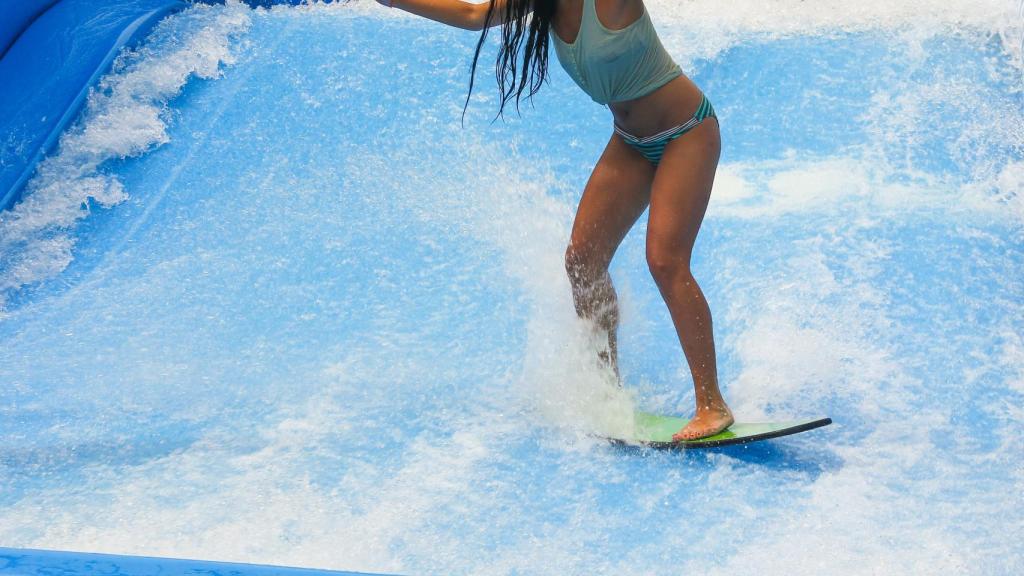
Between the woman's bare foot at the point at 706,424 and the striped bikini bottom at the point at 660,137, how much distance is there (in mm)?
646

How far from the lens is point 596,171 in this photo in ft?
8.59

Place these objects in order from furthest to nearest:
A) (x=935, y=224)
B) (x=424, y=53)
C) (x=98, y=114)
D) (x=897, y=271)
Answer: (x=424, y=53)
(x=98, y=114)
(x=935, y=224)
(x=897, y=271)

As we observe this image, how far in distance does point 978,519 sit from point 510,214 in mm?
2008

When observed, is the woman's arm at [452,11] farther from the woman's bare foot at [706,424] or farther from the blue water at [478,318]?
the woman's bare foot at [706,424]

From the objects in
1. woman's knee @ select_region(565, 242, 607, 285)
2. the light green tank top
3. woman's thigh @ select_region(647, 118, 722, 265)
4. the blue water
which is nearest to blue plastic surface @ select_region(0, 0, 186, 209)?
the blue water

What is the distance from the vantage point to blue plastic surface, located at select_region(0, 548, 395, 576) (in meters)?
1.81

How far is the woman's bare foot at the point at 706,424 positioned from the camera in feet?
8.39

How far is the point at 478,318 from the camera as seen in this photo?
135 inches

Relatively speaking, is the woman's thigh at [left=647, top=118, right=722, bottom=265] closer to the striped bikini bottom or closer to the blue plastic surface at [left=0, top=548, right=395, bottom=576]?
the striped bikini bottom

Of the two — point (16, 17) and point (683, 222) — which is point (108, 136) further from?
point (683, 222)

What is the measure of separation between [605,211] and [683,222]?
25 centimetres

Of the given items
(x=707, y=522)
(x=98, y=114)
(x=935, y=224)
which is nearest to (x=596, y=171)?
(x=707, y=522)

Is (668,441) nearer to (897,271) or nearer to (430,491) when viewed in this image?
(430,491)

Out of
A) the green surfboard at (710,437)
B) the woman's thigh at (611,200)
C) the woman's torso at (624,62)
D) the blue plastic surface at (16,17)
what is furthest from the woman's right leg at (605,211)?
the blue plastic surface at (16,17)
